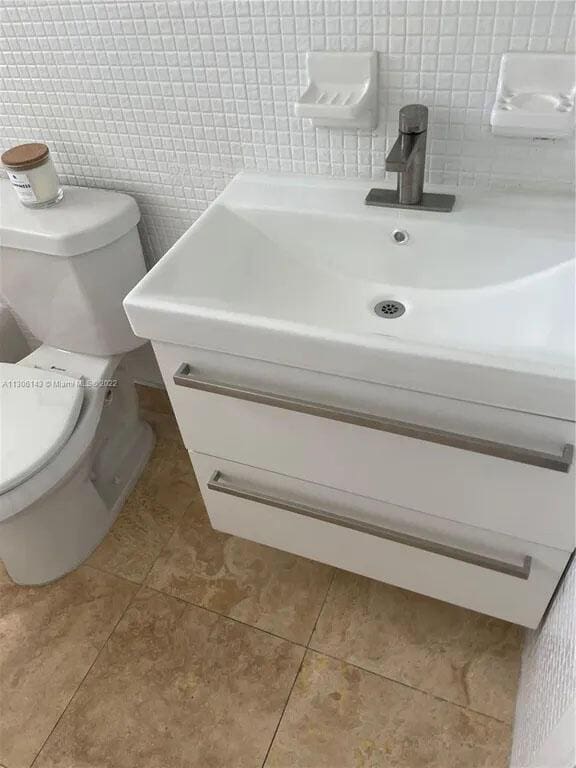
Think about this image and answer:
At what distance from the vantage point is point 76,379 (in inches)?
54.7

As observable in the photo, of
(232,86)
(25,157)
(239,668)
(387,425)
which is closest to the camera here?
(387,425)

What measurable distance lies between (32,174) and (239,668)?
1076 millimetres

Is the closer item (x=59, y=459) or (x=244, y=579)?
(x=59, y=459)

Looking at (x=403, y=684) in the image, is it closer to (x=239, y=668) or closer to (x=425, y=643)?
(x=425, y=643)

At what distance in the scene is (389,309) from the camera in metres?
1.05

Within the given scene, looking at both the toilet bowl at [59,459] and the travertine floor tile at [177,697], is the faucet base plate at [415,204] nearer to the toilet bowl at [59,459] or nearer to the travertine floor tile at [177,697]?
the toilet bowl at [59,459]

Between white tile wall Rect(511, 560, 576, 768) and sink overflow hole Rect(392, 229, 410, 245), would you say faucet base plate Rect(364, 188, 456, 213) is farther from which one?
white tile wall Rect(511, 560, 576, 768)

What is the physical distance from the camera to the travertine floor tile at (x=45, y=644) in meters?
1.29

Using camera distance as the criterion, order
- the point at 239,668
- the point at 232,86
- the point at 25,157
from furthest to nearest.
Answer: the point at 239,668, the point at 25,157, the point at 232,86

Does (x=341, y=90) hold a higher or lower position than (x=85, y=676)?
higher

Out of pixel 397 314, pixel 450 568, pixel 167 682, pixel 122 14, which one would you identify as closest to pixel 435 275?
pixel 397 314

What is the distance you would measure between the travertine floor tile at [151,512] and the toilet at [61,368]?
0.14 feet

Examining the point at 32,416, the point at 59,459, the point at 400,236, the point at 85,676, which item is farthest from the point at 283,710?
the point at 400,236

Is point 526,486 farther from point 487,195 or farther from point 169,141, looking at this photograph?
point 169,141
